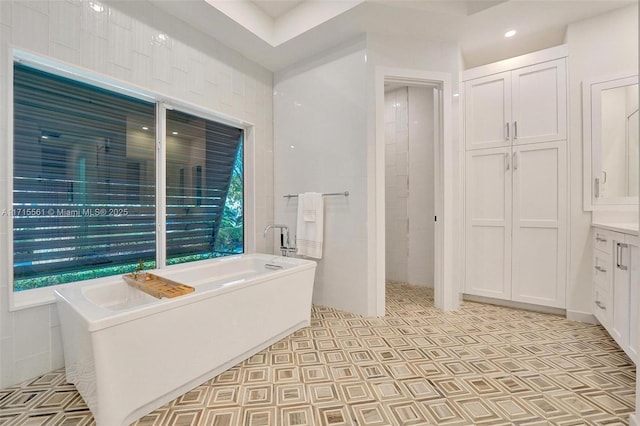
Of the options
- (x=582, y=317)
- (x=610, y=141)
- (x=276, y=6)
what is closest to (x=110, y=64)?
(x=276, y=6)

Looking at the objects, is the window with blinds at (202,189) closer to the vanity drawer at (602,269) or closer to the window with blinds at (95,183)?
the window with blinds at (95,183)

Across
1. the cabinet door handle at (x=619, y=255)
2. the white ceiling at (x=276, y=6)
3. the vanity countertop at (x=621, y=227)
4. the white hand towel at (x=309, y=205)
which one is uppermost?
the white ceiling at (x=276, y=6)

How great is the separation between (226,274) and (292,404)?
1.48 metres

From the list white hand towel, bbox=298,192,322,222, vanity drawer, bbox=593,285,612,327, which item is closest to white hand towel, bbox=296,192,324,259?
white hand towel, bbox=298,192,322,222

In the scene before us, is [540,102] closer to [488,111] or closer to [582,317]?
[488,111]

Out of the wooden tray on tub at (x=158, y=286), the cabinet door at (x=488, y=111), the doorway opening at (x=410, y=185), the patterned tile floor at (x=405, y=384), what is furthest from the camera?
the doorway opening at (x=410, y=185)

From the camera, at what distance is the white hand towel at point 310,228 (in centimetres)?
287

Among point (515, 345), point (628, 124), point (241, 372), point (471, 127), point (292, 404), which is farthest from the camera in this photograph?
point (471, 127)

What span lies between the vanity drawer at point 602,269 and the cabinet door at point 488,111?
1.23 m

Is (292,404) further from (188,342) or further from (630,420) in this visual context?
(630,420)

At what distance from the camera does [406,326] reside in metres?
2.46

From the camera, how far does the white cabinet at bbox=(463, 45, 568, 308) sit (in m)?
2.61

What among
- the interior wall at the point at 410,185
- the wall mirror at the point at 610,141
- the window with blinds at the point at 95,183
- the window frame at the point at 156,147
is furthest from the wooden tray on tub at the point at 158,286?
the wall mirror at the point at 610,141

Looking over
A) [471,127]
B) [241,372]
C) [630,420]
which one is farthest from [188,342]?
[471,127]
